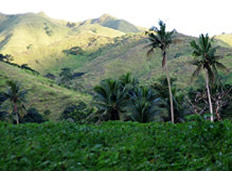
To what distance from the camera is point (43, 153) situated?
7.21 meters

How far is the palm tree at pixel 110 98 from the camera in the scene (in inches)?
1265

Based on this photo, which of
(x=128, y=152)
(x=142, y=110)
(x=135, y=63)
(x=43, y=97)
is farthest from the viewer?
(x=135, y=63)

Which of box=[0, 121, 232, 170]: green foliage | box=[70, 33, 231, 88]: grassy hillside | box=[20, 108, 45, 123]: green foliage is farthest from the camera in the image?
box=[70, 33, 231, 88]: grassy hillside

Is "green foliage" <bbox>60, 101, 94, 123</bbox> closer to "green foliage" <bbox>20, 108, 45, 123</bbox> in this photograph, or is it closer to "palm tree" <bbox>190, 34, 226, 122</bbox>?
"green foliage" <bbox>20, 108, 45, 123</bbox>

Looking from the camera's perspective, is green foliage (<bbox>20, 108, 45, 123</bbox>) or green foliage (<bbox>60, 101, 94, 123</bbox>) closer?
green foliage (<bbox>20, 108, 45, 123</bbox>)

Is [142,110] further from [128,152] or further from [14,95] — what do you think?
[14,95]

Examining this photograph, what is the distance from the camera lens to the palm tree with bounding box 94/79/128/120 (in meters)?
32.1

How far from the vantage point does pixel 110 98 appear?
3216 cm

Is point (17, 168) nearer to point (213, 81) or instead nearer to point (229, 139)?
point (229, 139)

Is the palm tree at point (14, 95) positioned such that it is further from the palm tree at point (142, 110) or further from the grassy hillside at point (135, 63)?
the grassy hillside at point (135, 63)

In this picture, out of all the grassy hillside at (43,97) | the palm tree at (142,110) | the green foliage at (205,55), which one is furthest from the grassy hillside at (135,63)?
the palm tree at (142,110)

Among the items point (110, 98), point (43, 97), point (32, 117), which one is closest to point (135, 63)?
point (43, 97)

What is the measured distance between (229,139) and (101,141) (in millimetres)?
3645

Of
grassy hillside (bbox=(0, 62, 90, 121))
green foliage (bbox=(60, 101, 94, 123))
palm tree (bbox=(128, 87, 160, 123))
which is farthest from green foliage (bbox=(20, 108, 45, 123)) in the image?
palm tree (bbox=(128, 87, 160, 123))
